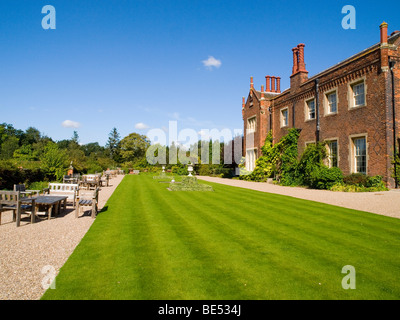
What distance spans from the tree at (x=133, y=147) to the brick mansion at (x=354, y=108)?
48036 mm

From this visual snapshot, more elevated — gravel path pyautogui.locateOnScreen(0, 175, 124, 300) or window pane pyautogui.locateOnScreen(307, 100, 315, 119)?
window pane pyautogui.locateOnScreen(307, 100, 315, 119)

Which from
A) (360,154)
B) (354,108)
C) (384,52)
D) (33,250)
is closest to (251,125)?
(354,108)

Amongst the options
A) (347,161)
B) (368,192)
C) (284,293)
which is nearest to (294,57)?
(347,161)

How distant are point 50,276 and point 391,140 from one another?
16.9m

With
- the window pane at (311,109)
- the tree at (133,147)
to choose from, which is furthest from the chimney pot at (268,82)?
the tree at (133,147)

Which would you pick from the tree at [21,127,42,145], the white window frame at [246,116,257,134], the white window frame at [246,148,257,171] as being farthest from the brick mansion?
the tree at [21,127,42,145]

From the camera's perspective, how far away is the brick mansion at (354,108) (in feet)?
49.0

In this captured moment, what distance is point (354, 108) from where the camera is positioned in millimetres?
17109

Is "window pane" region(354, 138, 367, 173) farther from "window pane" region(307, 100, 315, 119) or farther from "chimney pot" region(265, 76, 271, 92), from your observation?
"chimney pot" region(265, 76, 271, 92)

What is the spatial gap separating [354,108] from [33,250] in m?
18.3

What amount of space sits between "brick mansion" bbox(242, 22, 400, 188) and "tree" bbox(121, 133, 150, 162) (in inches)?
1891

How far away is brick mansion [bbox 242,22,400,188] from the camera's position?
14.9 metres

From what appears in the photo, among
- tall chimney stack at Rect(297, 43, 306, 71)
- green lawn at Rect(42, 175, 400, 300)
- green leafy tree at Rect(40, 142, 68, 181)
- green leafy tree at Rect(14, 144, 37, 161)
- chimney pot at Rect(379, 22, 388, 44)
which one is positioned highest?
tall chimney stack at Rect(297, 43, 306, 71)

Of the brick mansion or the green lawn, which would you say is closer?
the green lawn
